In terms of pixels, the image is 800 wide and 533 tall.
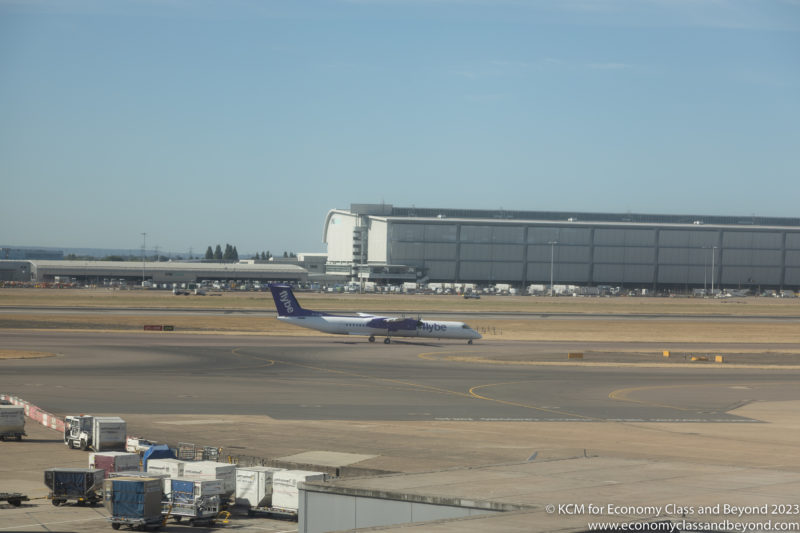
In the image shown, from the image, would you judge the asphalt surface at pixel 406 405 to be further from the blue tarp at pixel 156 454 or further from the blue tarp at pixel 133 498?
the blue tarp at pixel 156 454

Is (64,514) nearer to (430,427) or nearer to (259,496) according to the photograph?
(259,496)

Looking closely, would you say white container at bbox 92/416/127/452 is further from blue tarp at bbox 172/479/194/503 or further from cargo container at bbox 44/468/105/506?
blue tarp at bbox 172/479/194/503

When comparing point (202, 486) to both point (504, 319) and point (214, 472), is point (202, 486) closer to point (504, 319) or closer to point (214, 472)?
point (214, 472)

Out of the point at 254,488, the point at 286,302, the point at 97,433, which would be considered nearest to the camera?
the point at 254,488

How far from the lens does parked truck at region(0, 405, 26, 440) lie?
41.6 metres

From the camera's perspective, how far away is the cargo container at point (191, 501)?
1167 inches

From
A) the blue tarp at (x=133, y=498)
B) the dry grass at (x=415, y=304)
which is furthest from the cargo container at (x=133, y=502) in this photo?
the dry grass at (x=415, y=304)

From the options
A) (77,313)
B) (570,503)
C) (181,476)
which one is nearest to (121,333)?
(77,313)

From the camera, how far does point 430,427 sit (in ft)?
157

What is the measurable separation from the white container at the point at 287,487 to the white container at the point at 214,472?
1.48 meters

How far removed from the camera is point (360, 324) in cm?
10125

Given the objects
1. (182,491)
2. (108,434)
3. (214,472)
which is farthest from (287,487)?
(108,434)

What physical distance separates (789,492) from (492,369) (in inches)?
2067

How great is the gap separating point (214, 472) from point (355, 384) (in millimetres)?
35755
